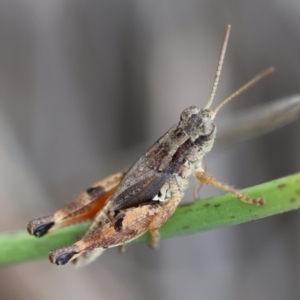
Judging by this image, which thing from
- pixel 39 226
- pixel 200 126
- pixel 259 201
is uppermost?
pixel 200 126

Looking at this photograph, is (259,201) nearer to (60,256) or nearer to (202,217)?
(202,217)

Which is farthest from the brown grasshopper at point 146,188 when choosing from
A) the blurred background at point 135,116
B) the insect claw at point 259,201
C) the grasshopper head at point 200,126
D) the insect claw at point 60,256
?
the blurred background at point 135,116

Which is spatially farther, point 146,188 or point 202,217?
point 146,188

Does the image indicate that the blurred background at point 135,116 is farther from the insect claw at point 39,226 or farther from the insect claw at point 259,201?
the insect claw at point 259,201

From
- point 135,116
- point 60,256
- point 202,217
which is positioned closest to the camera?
point 202,217

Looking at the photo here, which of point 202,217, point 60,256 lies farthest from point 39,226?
point 202,217
